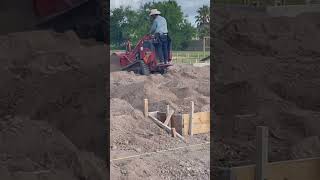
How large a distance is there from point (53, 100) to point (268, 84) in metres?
5.47

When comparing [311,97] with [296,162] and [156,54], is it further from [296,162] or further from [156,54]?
[296,162]

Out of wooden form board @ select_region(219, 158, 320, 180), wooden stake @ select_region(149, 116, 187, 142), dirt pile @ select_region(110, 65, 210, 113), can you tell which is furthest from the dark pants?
wooden form board @ select_region(219, 158, 320, 180)

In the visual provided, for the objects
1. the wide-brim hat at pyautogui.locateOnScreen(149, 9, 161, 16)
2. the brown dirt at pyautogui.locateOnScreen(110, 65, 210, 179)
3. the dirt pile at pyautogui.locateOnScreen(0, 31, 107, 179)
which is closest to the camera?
the dirt pile at pyautogui.locateOnScreen(0, 31, 107, 179)

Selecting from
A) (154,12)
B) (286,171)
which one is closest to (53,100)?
(154,12)

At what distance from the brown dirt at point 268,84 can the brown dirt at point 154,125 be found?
1.83 ft

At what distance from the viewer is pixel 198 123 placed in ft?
31.5

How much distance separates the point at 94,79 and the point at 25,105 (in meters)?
1.64

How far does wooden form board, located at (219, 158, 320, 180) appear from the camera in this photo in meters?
1.68

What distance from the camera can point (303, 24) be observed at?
12695mm

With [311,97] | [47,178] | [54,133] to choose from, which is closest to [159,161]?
[54,133]

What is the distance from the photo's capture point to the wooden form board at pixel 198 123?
9.24 m

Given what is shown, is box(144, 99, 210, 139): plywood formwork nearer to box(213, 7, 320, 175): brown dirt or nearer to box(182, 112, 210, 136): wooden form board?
box(182, 112, 210, 136): wooden form board

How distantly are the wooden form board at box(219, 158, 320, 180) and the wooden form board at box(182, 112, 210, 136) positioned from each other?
23.8ft

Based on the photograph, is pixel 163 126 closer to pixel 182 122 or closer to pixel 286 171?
pixel 182 122
